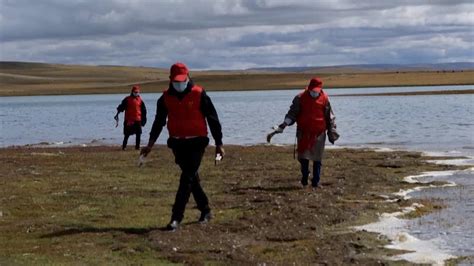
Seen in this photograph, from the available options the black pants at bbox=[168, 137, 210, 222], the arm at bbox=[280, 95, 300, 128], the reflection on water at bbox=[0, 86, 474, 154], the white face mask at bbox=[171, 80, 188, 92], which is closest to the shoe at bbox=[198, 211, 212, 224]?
the black pants at bbox=[168, 137, 210, 222]

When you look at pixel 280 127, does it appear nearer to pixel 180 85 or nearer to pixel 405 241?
pixel 180 85

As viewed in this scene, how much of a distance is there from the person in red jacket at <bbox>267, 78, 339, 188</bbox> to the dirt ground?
2.44 ft

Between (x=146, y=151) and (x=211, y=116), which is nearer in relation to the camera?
(x=211, y=116)

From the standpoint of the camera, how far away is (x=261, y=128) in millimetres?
41875

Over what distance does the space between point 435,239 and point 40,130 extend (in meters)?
38.3

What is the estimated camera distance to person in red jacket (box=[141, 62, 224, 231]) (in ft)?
38.8

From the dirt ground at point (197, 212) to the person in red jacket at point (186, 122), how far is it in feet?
2.51

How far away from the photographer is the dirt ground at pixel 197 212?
10836 millimetres

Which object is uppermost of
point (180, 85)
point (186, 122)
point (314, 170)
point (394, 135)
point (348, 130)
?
point (180, 85)

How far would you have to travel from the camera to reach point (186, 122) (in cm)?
1193

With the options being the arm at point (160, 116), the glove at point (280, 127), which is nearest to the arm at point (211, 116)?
the arm at point (160, 116)

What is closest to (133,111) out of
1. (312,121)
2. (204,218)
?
(312,121)

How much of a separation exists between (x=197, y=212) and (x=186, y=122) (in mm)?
2450

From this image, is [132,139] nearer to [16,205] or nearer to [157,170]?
[157,170]
